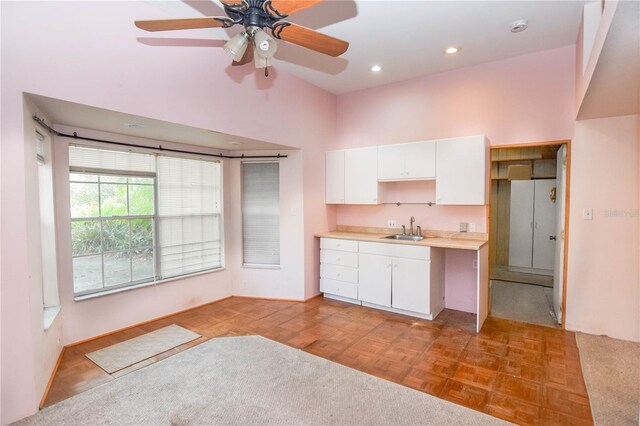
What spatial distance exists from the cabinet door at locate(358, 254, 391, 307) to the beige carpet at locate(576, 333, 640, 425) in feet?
6.40

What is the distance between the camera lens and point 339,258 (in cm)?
447

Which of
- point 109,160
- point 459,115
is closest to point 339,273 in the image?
point 459,115

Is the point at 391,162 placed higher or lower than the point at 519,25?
lower

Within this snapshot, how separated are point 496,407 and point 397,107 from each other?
3.68 meters

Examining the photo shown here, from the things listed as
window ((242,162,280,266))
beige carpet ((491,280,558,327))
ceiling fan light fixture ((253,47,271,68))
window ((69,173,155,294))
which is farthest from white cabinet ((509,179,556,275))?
window ((69,173,155,294))

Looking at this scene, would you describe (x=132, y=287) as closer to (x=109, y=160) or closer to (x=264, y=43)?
(x=109, y=160)

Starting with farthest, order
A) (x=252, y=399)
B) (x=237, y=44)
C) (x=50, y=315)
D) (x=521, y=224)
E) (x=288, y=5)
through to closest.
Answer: (x=521, y=224) → (x=50, y=315) → (x=252, y=399) → (x=237, y=44) → (x=288, y=5)

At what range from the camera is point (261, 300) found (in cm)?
462

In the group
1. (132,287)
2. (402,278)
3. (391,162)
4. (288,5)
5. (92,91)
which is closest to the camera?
(288,5)

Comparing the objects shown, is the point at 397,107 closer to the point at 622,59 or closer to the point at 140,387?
the point at 622,59

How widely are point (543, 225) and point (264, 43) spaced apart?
238 inches

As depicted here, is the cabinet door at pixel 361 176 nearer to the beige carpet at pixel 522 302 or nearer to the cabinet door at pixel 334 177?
the cabinet door at pixel 334 177

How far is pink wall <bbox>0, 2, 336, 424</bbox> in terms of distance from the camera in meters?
2.08

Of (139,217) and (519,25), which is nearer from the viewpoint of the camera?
(519,25)
